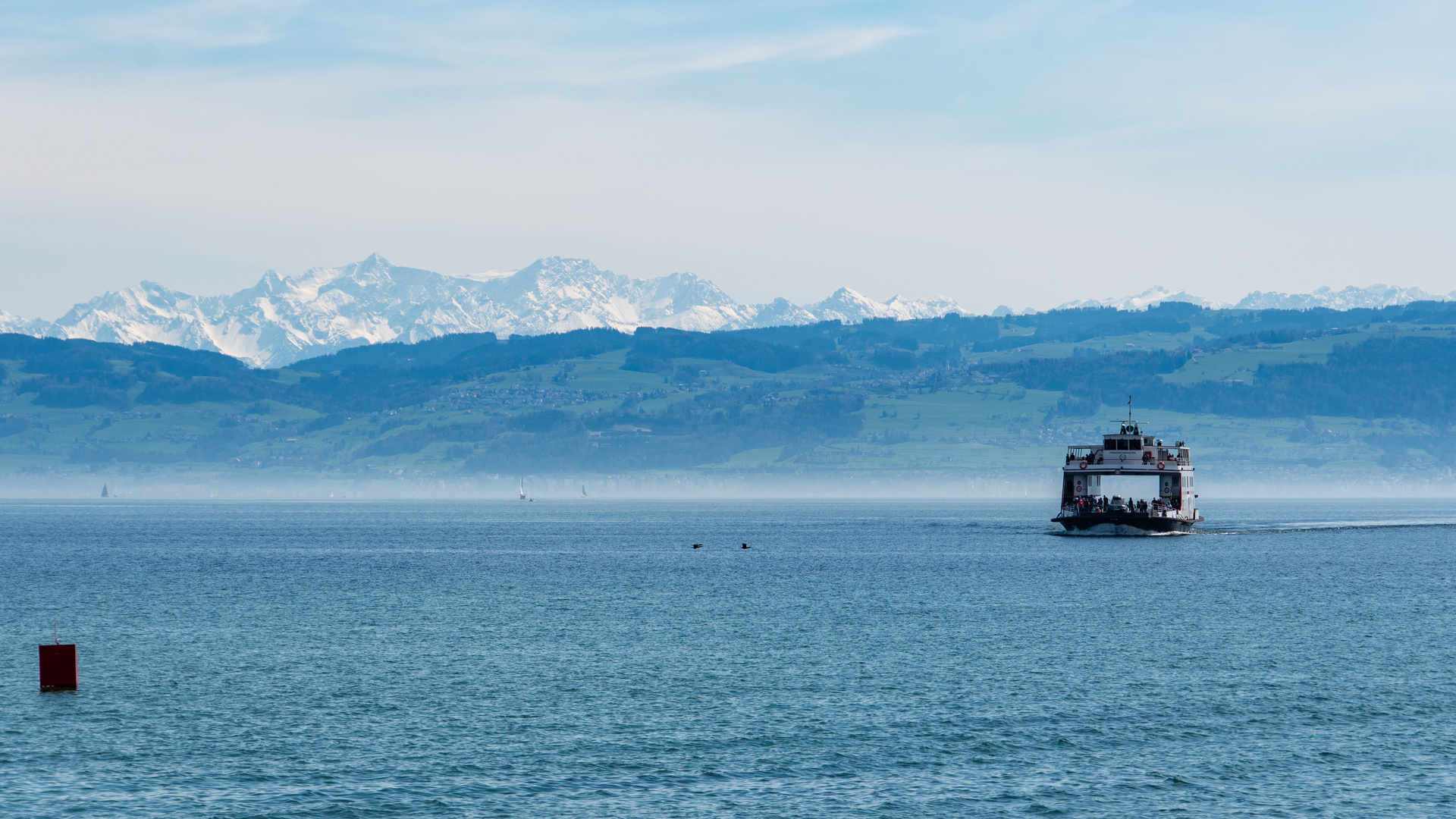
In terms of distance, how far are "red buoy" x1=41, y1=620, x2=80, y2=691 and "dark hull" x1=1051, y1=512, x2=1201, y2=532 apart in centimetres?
13623

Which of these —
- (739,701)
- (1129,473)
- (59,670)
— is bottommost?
(739,701)

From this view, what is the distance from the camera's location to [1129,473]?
171875 millimetres

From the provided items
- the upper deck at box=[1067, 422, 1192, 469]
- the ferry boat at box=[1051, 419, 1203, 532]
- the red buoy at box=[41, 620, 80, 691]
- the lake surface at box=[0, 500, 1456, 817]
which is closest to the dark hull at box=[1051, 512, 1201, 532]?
the ferry boat at box=[1051, 419, 1203, 532]

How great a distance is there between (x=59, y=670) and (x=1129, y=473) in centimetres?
13173

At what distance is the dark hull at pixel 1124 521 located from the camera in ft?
583

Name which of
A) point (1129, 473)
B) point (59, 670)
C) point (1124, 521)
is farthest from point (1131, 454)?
point (59, 670)

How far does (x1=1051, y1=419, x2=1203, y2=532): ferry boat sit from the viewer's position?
17238 cm

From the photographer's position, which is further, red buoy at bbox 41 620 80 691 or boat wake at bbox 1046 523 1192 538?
boat wake at bbox 1046 523 1192 538

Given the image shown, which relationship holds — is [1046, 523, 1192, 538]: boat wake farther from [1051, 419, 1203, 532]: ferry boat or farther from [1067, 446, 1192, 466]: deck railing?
[1067, 446, 1192, 466]: deck railing

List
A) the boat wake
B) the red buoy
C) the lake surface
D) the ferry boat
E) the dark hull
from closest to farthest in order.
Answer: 1. the lake surface
2. the red buoy
3. the ferry boat
4. the dark hull
5. the boat wake

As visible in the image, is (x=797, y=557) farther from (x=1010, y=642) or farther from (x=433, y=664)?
(x=433, y=664)

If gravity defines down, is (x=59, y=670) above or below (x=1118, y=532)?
above

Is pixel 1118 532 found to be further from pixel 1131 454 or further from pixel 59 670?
pixel 59 670

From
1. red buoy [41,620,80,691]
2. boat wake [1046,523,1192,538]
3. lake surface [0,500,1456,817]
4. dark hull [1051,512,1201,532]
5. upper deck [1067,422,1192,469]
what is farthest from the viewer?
boat wake [1046,523,1192,538]
